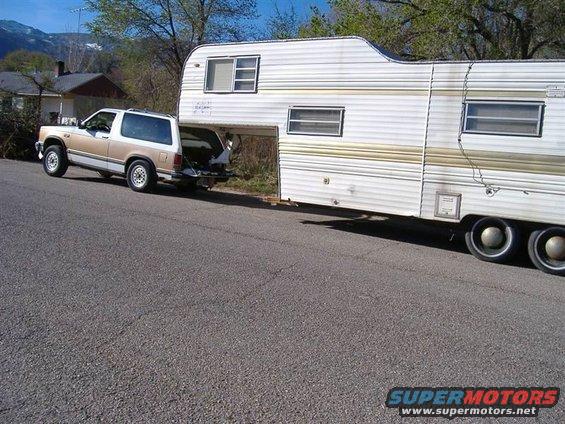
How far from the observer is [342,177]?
10.1 m

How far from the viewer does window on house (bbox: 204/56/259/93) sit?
11.3m

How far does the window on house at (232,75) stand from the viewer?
443 inches

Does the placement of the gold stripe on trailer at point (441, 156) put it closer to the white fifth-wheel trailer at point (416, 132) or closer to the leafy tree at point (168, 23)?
the white fifth-wheel trailer at point (416, 132)

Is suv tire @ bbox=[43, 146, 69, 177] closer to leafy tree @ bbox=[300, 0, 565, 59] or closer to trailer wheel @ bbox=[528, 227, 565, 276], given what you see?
leafy tree @ bbox=[300, 0, 565, 59]

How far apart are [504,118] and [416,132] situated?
53.5 inches

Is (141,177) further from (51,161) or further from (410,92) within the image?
(410,92)

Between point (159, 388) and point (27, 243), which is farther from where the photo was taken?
point (27, 243)

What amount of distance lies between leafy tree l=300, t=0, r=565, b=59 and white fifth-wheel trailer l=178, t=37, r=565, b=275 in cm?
506

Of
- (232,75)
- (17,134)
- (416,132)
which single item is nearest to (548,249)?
(416,132)

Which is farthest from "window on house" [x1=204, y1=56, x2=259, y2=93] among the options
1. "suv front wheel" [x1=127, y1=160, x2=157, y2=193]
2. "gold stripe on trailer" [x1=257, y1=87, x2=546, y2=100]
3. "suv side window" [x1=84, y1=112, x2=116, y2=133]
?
"suv side window" [x1=84, y1=112, x2=116, y2=133]

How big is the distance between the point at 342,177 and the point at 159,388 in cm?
678

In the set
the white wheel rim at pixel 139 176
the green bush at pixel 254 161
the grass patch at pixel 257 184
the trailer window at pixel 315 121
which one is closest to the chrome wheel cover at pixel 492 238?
the trailer window at pixel 315 121

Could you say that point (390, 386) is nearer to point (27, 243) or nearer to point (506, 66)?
point (27, 243)

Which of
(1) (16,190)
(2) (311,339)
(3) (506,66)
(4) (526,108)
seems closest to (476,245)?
(4) (526,108)
